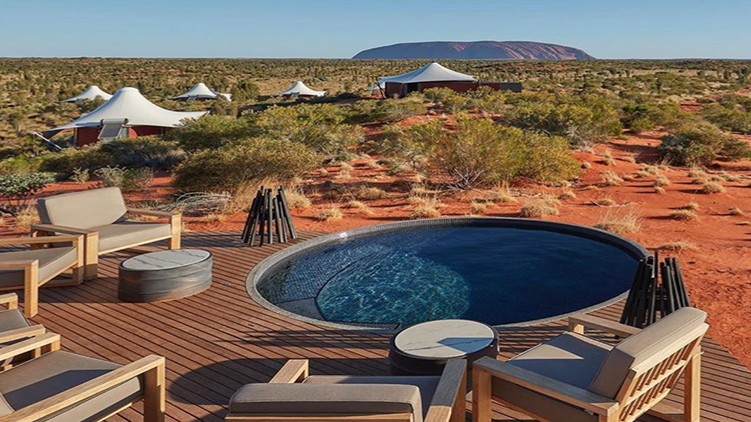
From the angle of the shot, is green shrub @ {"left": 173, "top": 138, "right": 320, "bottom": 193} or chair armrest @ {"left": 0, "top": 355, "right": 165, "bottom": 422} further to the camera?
green shrub @ {"left": 173, "top": 138, "right": 320, "bottom": 193}

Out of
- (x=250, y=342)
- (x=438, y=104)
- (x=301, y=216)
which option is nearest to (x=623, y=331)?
(x=250, y=342)

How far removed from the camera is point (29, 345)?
3303 mm

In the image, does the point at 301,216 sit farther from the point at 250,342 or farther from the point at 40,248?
the point at 250,342

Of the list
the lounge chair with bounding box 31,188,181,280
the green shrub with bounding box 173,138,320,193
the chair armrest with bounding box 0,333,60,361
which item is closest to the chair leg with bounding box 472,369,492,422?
the chair armrest with bounding box 0,333,60,361

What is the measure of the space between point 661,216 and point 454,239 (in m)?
4.07

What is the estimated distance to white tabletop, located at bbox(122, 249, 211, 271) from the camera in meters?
5.52

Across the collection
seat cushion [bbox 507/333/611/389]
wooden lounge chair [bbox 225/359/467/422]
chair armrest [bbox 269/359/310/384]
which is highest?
wooden lounge chair [bbox 225/359/467/422]

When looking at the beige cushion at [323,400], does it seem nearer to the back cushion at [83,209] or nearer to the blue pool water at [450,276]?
the blue pool water at [450,276]

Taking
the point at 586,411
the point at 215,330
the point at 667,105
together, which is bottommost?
the point at 215,330

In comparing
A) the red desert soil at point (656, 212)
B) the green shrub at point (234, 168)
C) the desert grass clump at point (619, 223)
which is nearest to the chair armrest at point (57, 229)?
the red desert soil at point (656, 212)

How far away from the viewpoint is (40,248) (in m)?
6.10

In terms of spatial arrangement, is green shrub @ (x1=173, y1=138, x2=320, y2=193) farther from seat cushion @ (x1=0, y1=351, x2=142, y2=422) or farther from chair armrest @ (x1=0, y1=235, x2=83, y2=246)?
seat cushion @ (x1=0, y1=351, x2=142, y2=422)

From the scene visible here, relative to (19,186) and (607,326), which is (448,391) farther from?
(19,186)

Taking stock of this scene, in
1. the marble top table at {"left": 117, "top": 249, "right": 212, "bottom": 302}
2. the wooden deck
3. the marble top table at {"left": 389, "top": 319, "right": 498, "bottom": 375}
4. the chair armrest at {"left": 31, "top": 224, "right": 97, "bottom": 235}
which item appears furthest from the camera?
the chair armrest at {"left": 31, "top": 224, "right": 97, "bottom": 235}
